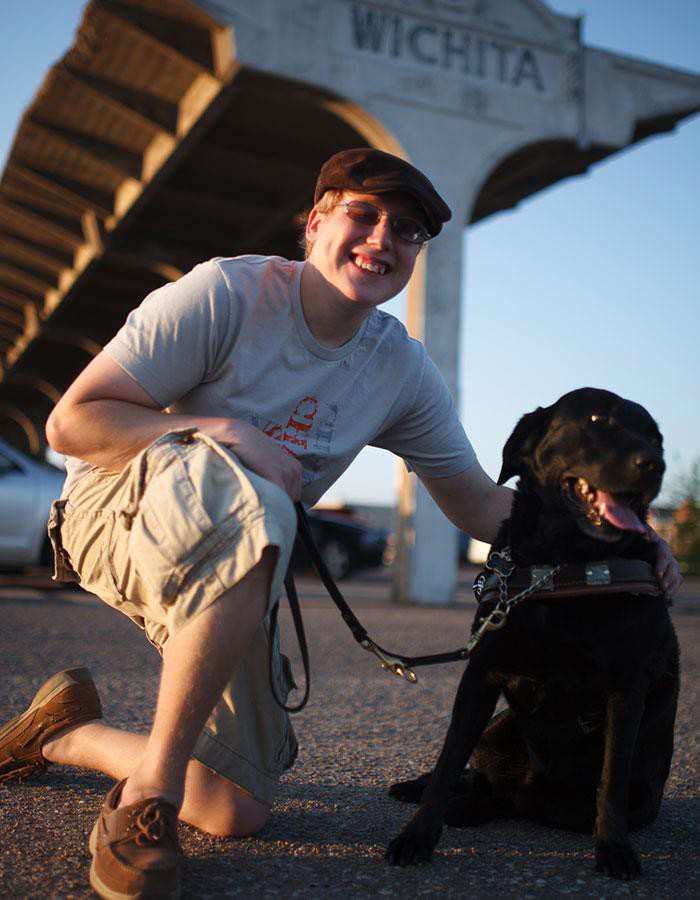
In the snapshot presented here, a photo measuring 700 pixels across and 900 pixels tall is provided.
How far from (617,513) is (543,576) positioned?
270mm

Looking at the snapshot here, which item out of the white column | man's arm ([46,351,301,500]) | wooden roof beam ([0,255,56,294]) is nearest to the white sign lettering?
the white column

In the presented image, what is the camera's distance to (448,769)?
238 cm

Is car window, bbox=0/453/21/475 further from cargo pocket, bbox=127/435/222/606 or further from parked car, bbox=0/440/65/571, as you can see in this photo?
cargo pocket, bbox=127/435/222/606

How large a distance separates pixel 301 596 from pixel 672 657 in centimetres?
824

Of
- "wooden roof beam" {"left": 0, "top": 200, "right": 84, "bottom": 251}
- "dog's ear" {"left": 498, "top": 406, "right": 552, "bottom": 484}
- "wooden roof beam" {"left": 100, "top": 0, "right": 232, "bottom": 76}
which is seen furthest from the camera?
"wooden roof beam" {"left": 0, "top": 200, "right": 84, "bottom": 251}

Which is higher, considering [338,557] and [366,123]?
[366,123]

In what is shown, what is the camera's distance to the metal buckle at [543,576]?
2.46m

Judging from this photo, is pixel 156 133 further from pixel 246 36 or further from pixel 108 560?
pixel 108 560

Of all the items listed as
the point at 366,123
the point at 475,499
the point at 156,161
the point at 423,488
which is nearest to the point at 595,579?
the point at 475,499

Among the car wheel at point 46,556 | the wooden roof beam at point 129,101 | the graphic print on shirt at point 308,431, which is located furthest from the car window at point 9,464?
the graphic print on shirt at point 308,431

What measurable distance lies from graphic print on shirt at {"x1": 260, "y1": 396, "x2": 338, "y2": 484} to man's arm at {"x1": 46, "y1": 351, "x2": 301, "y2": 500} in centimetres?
34

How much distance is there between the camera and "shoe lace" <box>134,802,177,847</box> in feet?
6.35

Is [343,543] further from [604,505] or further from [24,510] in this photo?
[604,505]

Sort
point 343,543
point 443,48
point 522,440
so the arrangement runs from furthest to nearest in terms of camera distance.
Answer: point 343,543
point 443,48
point 522,440
